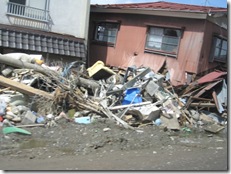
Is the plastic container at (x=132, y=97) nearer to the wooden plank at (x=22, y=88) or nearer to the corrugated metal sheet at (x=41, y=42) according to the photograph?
the wooden plank at (x=22, y=88)

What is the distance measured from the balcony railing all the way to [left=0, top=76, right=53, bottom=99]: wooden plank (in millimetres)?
3159

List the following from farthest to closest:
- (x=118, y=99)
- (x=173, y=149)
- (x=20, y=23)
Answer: (x=20, y=23), (x=118, y=99), (x=173, y=149)

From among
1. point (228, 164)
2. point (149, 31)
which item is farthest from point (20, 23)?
point (228, 164)

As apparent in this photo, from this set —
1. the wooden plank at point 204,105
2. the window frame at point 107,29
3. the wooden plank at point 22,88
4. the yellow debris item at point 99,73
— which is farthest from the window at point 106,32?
the wooden plank at point 204,105

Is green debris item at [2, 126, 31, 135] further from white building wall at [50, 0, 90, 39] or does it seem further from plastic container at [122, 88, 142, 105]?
white building wall at [50, 0, 90, 39]

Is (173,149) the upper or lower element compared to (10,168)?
upper

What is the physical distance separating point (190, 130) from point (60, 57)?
22.1ft

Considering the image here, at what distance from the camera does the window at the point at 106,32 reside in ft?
36.0

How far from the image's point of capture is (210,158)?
114 inches

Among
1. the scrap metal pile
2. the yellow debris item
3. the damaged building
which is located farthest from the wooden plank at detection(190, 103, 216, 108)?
the yellow debris item

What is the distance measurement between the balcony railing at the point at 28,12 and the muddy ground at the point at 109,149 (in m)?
4.67

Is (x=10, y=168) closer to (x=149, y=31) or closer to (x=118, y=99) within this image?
(x=118, y=99)

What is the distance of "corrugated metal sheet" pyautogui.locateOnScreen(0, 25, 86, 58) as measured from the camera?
29.9ft

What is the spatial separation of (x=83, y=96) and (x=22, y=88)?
1.21m
